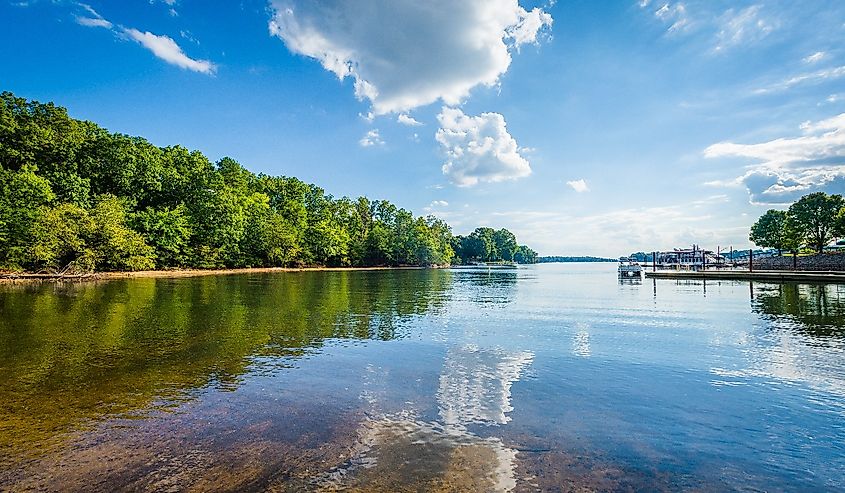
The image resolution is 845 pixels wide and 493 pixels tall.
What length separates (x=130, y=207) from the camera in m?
61.2

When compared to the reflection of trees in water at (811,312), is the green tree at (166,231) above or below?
above

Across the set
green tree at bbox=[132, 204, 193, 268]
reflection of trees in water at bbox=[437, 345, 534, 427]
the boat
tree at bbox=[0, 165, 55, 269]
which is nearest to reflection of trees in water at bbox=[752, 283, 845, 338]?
reflection of trees in water at bbox=[437, 345, 534, 427]

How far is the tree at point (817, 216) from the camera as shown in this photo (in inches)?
2940

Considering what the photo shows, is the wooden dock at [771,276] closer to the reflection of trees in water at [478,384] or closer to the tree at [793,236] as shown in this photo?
the tree at [793,236]

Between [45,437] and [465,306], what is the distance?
21.3m

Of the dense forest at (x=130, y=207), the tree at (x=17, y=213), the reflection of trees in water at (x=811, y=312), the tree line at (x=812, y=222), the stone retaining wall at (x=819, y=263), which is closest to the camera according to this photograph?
the reflection of trees in water at (x=811, y=312)

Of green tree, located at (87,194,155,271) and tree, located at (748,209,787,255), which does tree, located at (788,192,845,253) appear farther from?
green tree, located at (87,194,155,271)

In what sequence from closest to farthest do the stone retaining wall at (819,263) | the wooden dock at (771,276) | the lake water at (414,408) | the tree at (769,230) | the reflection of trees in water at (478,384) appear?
the lake water at (414,408) < the reflection of trees in water at (478,384) < the wooden dock at (771,276) < the stone retaining wall at (819,263) < the tree at (769,230)

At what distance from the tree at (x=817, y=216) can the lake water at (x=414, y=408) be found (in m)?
79.5

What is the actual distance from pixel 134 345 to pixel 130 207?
58.5 meters

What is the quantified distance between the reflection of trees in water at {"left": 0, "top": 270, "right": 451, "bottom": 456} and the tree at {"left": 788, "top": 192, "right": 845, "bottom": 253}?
85.4 metres

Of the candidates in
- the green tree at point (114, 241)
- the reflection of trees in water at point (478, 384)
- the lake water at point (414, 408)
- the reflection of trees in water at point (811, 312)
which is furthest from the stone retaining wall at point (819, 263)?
the green tree at point (114, 241)

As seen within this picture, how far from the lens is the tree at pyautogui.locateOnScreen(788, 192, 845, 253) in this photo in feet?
245

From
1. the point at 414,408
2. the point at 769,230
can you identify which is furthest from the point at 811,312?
the point at 769,230
